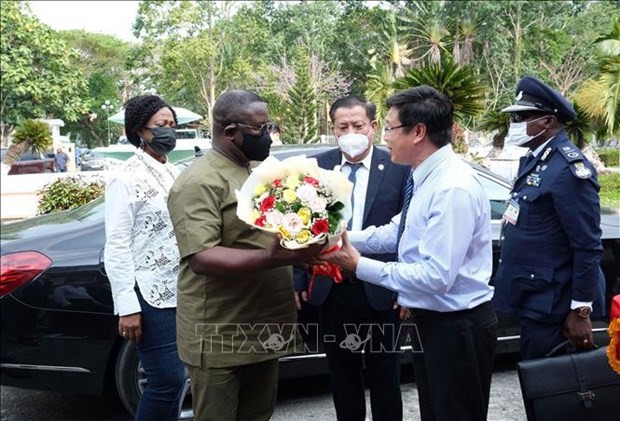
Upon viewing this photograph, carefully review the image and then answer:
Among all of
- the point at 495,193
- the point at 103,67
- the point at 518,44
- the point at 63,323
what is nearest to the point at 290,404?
the point at 63,323

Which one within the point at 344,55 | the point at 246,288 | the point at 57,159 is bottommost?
the point at 57,159

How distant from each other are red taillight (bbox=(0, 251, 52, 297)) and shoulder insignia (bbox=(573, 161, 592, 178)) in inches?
111

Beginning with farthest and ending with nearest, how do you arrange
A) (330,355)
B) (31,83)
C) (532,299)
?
(31,83)
(330,355)
(532,299)

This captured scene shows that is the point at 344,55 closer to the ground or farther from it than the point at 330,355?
farther from it

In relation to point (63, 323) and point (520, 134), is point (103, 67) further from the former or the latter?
point (520, 134)

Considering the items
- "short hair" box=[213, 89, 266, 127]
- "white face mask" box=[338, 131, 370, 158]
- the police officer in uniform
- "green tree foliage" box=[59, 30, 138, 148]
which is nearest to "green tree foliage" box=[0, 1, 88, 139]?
"green tree foliage" box=[59, 30, 138, 148]

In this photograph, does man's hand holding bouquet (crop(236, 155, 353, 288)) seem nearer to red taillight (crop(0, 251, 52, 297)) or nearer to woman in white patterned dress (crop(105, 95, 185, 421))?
woman in white patterned dress (crop(105, 95, 185, 421))

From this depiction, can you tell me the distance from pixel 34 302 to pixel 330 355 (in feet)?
5.66

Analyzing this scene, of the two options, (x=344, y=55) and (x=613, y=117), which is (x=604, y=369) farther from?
(x=344, y=55)

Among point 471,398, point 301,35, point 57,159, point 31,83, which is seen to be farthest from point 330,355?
point 301,35

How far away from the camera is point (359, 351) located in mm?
2998

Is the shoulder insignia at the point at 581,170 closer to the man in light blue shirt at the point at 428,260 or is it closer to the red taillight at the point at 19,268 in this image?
the man in light blue shirt at the point at 428,260

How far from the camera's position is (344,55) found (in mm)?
35281

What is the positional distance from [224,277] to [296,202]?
412mm
